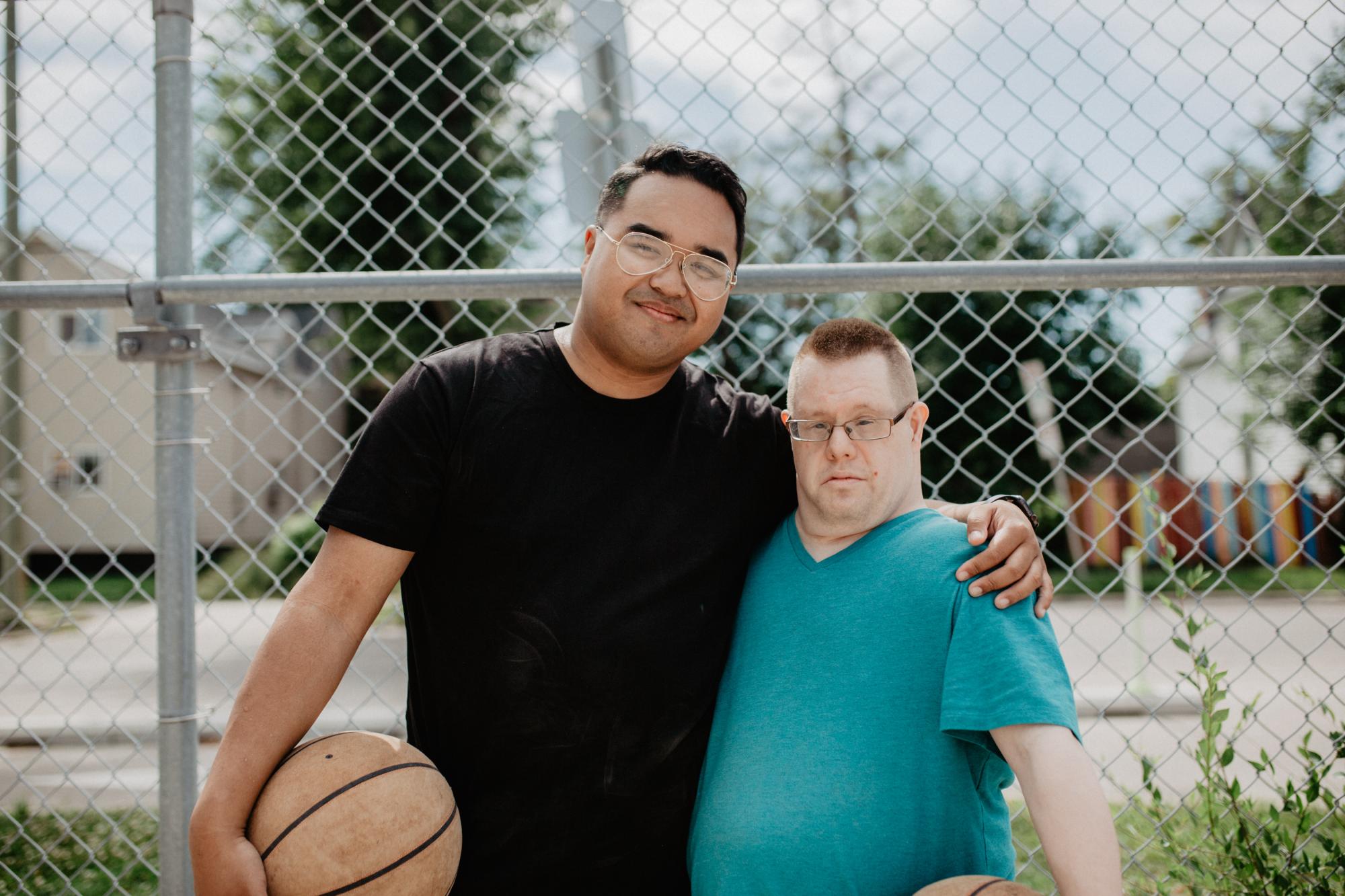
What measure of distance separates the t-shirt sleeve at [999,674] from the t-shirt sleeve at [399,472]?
3.81 ft

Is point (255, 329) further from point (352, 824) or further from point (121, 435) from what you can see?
point (352, 824)

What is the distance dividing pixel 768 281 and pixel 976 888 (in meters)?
1.56

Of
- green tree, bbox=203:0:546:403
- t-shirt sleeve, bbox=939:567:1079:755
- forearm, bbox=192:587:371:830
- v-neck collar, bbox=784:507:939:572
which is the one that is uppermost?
green tree, bbox=203:0:546:403

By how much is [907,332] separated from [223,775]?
13.7m

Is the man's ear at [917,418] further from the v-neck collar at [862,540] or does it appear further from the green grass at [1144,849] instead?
the green grass at [1144,849]

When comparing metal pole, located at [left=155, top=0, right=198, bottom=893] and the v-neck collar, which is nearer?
the v-neck collar

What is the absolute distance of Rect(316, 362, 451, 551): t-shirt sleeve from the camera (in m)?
→ 1.84

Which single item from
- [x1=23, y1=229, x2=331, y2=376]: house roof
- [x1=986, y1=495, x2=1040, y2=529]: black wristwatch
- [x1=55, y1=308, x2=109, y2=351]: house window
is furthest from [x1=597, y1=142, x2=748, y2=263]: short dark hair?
[x1=55, y1=308, x2=109, y2=351]: house window

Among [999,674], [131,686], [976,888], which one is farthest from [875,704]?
[131,686]

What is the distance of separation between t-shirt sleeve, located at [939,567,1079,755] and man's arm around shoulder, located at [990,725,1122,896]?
4cm

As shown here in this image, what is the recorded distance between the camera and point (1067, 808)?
1513 millimetres

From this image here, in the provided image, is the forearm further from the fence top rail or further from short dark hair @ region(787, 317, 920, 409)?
short dark hair @ region(787, 317, 920, 409)

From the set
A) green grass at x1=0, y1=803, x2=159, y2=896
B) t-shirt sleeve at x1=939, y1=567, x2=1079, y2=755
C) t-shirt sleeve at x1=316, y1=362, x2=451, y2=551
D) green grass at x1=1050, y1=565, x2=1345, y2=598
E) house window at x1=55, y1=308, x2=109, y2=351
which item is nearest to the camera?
t-shirt sleeve at x1=939, y1=567, x2=1079, y2=755

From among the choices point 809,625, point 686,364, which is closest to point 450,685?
point 809,625
